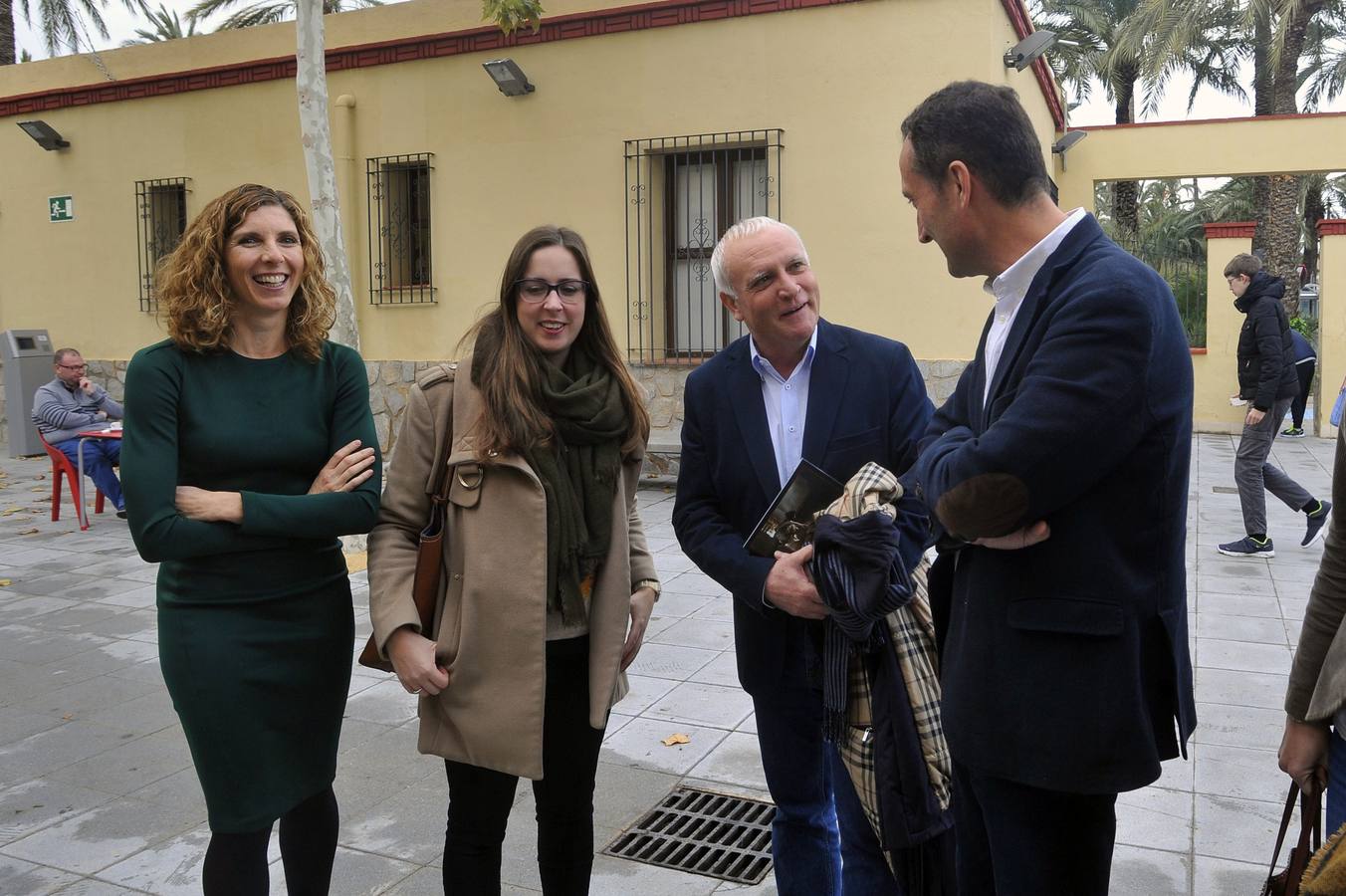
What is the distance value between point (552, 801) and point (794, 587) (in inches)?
33.3

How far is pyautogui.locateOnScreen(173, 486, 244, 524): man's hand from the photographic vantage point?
2.50 meters

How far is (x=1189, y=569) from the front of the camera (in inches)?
293

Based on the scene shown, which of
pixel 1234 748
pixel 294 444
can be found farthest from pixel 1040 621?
pixel 1234 748

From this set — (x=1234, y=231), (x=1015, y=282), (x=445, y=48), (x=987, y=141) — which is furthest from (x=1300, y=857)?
(x=1234, y=231)

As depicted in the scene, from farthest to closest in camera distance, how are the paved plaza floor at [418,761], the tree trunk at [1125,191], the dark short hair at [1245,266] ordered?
the tree trunk at [1125,191] → the dark short hair at [1245,266] → the paved plaza floor at [418,761]

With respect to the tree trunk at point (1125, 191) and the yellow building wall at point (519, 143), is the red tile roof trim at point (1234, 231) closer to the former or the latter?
the yellow building wall at point (519, 143)

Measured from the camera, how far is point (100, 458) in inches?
390

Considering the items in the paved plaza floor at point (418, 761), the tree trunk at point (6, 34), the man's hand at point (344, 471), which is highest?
the tree trunk at point (6, 34)

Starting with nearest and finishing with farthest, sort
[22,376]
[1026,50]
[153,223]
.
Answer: [1026,50], [22,376], [153,223]

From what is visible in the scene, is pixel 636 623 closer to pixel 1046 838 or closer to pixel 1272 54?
pixel 1046 838

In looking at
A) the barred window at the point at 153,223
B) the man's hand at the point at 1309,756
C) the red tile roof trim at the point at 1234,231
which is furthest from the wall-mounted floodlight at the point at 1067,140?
the man's hand at the point at 1309,756

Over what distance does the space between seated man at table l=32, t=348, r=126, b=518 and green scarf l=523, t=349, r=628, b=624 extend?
27.7 ft

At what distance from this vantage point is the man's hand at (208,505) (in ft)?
8.20

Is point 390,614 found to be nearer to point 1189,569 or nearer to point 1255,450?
point 1189,569
